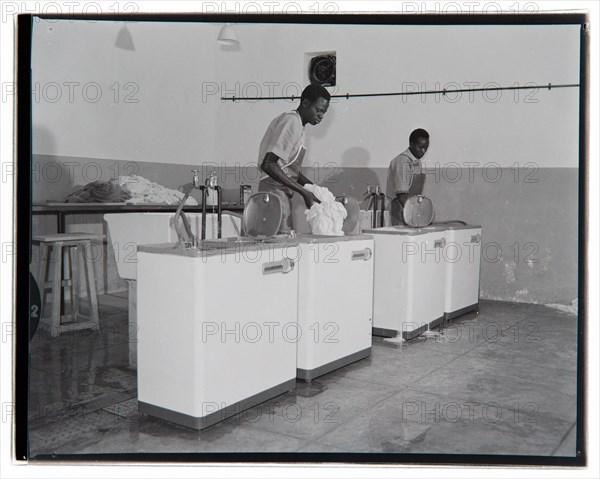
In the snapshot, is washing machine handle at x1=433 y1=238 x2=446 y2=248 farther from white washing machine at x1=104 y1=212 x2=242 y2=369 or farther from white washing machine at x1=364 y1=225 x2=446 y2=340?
white washing machine at x1=104 y1=212 x2=242 y2=369

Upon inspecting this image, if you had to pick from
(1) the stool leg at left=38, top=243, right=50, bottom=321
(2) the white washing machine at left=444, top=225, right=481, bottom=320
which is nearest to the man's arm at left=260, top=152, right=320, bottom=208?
(2) the white washing machine at left=444, top=225, right=481, bottom=320

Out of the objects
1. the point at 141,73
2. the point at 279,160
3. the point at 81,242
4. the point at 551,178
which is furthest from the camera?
the point at 141,73

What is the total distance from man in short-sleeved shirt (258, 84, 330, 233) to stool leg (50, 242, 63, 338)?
5.47 feet

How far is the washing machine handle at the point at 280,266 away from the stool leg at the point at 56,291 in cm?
214

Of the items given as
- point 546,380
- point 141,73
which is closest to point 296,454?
point 546,380

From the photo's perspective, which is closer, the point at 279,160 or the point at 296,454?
the point at 296,454

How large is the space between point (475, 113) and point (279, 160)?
337 centimetres

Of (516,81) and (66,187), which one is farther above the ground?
(516,81)

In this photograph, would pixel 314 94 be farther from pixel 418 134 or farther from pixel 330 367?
pixel 418 134

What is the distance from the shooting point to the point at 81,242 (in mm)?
4516

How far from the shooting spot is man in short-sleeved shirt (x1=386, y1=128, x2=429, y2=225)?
5320 mm

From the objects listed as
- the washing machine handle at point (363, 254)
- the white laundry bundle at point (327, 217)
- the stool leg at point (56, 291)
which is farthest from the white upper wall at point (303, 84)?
the white laundry bundle at point (327, 217)

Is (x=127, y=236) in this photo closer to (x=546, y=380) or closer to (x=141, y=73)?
(x=546, y=380)

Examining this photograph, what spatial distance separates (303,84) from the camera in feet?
24.3
